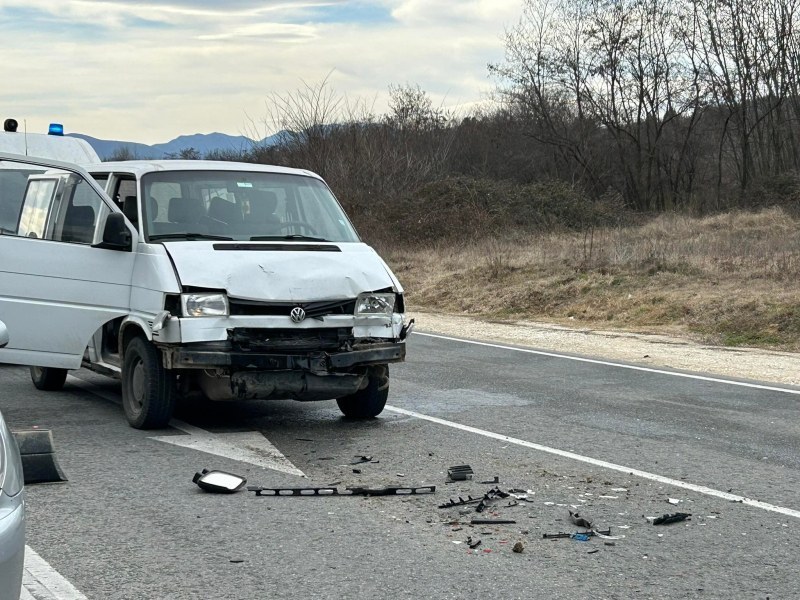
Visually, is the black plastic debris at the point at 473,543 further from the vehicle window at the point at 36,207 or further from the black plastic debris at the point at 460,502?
the vehicle window at the point at 36,207

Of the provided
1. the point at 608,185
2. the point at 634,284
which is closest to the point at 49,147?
the point at 634,284

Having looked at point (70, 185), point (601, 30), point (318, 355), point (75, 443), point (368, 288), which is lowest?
point (75, 443)

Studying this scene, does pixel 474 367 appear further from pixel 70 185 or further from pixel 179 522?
pixel 179 522

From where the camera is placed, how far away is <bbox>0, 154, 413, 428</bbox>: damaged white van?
7.53m

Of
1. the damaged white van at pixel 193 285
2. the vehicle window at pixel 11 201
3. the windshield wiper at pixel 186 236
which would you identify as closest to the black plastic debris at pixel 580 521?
the damaged white van at pixel 193 285

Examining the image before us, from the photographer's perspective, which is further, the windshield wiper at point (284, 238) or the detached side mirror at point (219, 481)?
the windshield wiper at point (284, 238)

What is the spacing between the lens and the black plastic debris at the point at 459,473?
6.49 metres

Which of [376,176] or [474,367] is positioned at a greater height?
[376,176]

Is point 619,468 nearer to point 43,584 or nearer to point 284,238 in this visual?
point 284,238

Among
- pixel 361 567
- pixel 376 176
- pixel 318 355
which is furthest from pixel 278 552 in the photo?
pixel 376 176

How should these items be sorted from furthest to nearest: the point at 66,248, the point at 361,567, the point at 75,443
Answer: the point at 66,248 < the point at 75,443 < the point at 361,567

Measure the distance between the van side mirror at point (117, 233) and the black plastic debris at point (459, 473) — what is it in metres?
3.13

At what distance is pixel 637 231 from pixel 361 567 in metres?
28.4

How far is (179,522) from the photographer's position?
5.48m
